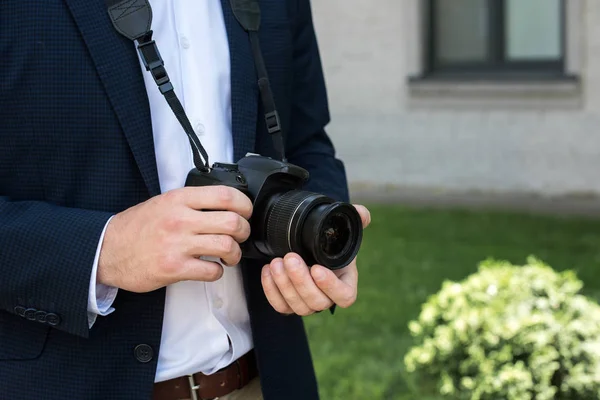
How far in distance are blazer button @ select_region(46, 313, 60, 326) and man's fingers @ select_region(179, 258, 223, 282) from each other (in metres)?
0.22

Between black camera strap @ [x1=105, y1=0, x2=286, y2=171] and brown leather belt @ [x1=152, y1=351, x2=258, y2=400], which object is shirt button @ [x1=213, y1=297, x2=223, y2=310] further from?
black camera strap @ [x1=105, y1=0, x2=286, y2=171]

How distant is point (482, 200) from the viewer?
380 inches

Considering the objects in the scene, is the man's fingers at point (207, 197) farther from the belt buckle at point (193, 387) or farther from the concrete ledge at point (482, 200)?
the concrete ledge at point (482, 200)

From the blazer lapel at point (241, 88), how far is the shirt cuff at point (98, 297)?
35 cm

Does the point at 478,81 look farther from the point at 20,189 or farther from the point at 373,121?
the point at 20,189

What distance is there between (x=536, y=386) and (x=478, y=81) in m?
6.48

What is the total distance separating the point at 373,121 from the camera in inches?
413

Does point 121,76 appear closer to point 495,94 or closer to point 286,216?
point 286,216

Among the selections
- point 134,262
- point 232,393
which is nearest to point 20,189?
point 134,262

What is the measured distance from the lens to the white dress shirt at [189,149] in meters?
1.71

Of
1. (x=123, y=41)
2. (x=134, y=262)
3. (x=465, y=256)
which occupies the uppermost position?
(x=123, y=41)

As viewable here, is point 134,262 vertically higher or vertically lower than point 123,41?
lower

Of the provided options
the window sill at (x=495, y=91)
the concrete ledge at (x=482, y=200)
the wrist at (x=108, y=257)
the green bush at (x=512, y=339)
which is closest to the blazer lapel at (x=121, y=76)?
the wrist at (x=108, y=257)

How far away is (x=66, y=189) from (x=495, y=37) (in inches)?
366
